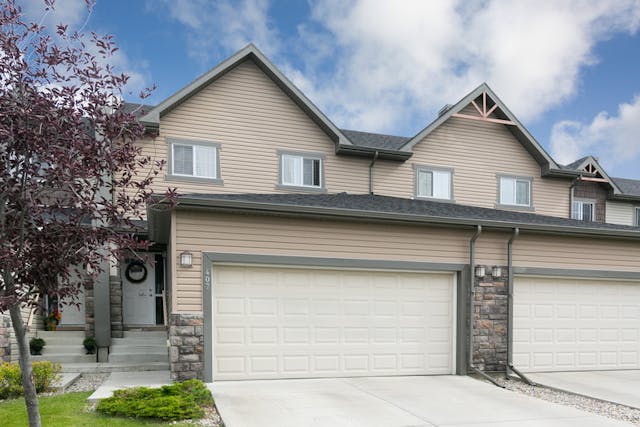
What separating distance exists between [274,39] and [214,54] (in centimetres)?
219

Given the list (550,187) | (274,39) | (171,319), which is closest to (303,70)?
(274,39)

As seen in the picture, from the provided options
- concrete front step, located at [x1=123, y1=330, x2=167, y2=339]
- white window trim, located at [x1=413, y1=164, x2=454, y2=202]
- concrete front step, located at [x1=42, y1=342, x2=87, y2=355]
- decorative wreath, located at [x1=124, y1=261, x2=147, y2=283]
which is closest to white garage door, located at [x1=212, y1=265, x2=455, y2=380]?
concrete front step, located at [x1=123, y1=330, x2=167, y2=339]

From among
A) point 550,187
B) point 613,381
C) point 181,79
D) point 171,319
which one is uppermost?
point 181,79

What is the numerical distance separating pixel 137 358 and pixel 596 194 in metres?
19.8

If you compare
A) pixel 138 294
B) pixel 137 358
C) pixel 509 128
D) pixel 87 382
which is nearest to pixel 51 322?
pixel 138 294

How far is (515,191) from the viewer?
15852 mm

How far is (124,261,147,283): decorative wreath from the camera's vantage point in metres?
12.5

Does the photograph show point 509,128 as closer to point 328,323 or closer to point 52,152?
point 328,323

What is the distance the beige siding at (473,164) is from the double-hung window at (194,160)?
5098 millimetres

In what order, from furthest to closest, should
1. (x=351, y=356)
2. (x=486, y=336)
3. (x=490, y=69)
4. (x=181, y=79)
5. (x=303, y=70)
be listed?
1. (x=303, y=70)
2. (x=490, y=69)
3. (x=181, y=79)
4. (x=486, y=336)
5. (x=351, y=356)

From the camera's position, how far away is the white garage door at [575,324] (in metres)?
9.59

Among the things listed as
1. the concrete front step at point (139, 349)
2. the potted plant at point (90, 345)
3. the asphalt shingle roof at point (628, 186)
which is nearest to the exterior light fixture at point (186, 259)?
the concrete front step at point (139, 349)

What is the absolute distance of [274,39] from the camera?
15.6m

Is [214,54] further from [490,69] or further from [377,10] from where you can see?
[490,69]
